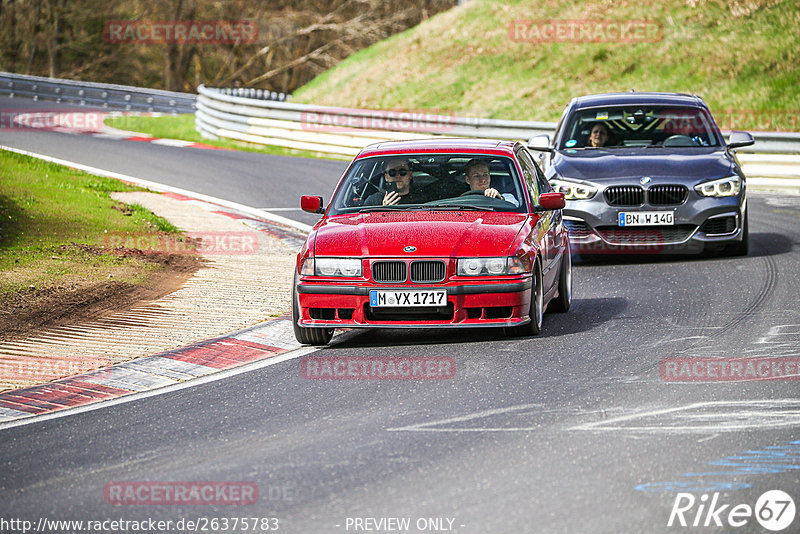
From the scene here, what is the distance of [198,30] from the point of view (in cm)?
5603

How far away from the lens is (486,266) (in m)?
8.88

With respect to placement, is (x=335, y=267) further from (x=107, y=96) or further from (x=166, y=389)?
(x=107, y=96)

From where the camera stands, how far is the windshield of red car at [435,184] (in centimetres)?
988

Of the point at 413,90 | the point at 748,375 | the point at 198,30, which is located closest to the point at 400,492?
the point at 748,375

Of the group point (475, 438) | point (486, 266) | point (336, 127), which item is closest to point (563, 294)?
point (486, 266)

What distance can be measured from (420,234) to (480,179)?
3.86ft

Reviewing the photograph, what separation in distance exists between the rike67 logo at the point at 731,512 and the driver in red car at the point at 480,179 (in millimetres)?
4728

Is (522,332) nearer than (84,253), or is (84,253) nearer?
(522,332)

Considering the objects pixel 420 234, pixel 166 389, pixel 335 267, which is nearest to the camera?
pixel 166 389

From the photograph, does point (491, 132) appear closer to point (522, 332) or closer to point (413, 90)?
point (413, 90)

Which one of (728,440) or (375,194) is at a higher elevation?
(375,194)

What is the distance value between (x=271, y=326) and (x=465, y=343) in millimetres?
1676

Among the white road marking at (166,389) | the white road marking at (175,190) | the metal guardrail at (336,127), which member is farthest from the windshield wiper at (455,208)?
the metal guardrail at (336,127)

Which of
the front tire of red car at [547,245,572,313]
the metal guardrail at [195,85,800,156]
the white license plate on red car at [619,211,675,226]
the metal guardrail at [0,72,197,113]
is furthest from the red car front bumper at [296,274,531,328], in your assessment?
the metal guardrail at [0,72,197,113]
